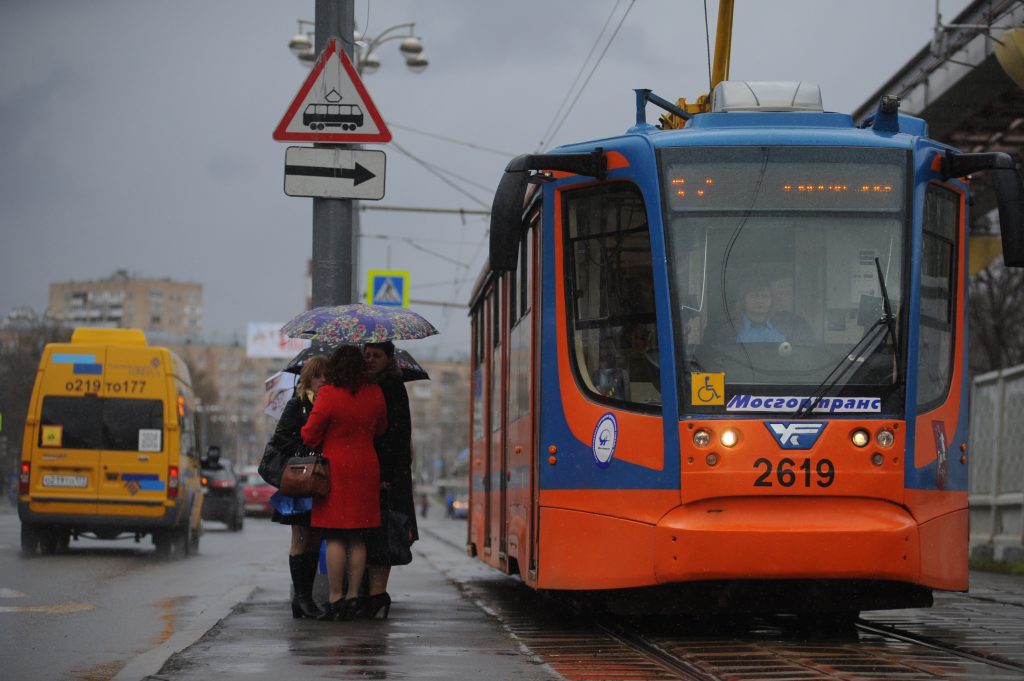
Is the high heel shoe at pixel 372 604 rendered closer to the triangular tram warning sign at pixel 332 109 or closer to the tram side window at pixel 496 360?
the tram side window at pixel 496 360

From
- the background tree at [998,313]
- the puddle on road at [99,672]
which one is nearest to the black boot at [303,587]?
the puddle on road at [99,672]

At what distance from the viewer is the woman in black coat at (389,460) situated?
39.5 ft

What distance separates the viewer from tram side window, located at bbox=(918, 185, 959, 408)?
10.5 meters

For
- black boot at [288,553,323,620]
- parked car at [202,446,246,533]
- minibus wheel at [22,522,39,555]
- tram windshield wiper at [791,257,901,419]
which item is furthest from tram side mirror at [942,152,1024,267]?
parked car at [202,446,246,533]

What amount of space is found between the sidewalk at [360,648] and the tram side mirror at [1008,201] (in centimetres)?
365

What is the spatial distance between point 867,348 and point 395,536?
12.0ft

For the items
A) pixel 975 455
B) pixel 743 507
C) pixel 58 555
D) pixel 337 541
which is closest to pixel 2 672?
pixel 337 541

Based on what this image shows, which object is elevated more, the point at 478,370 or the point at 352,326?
the point at 352,326

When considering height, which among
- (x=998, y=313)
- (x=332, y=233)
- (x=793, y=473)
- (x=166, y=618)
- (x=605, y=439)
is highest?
(x=998, y=313)

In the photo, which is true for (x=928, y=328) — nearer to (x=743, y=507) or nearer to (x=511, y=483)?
(x=743, y=507)

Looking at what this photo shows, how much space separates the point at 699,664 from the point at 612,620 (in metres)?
3.13

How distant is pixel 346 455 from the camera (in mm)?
11719

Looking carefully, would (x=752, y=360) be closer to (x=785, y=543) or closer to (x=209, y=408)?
(x=785, y=543)

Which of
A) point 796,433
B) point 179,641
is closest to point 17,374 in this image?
point 179,641
